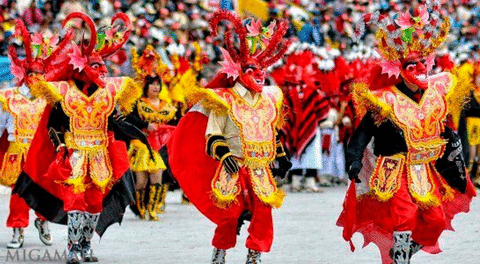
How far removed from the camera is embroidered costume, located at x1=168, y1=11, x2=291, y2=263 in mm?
10320

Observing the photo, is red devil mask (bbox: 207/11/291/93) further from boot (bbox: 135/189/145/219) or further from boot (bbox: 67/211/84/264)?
boot (bbox: 135/189/145/219)

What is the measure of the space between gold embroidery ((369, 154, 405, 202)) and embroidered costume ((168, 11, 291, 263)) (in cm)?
81

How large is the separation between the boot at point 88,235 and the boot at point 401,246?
2.90 m

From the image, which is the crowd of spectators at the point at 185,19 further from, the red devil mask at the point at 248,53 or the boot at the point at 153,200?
the red devil mask at the point at 248,53

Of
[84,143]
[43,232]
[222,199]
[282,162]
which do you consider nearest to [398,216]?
[282,162]

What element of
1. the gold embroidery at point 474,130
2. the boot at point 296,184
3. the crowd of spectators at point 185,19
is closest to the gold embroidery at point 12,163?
the crowd of spectators at point 185,19

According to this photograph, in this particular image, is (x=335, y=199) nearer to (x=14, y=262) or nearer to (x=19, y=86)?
(x=19, y=86)

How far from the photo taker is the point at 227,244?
10352 mm

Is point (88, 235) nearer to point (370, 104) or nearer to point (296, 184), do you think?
point (370, 104)

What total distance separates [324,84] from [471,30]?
24.4ft

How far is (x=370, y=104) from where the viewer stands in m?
10.0

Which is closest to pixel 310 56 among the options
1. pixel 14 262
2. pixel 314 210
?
pixel 314 210

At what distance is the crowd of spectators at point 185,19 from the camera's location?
21.0 m

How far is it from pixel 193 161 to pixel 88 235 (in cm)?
146
